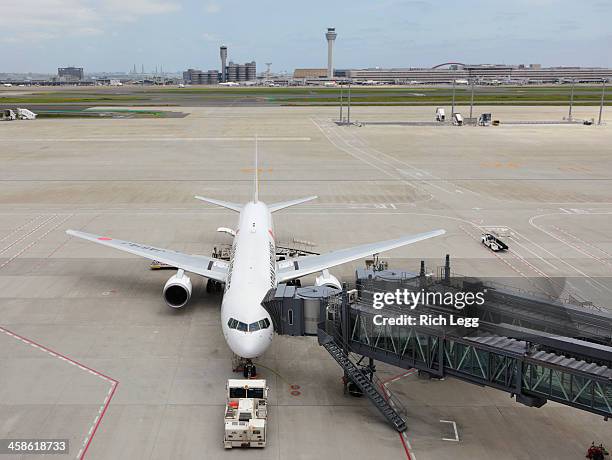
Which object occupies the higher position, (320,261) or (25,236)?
(320,261)

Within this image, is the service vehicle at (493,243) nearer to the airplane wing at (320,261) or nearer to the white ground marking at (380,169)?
the airplane wing at (320,261)

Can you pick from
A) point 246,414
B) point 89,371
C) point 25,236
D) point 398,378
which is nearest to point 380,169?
point 25,236

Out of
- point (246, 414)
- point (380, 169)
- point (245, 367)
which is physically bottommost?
point (245, 367)

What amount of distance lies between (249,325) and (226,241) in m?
23.4

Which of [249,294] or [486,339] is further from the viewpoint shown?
[249,294]

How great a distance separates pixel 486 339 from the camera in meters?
21.7

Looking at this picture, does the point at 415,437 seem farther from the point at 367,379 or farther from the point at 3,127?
the point at 3,127

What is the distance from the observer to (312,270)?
34.3 m

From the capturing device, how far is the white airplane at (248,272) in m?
25.6

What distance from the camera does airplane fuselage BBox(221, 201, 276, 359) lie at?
2533 cm

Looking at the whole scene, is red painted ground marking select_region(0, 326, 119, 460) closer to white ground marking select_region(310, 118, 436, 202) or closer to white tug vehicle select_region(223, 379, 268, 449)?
white tug vehicle select_region(223, 379, 268, 449)

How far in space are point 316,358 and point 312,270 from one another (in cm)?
662

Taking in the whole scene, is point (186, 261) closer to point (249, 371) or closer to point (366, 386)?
point (249, 371)

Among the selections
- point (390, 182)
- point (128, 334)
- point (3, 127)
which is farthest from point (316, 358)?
point (3, 127)
